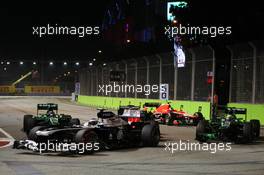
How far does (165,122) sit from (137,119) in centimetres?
905

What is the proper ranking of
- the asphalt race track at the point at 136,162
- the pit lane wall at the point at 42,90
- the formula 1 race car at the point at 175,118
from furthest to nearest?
the pit lane wall at the point at 42,90 → the formula 1 race car at the point at 175,118 → the asphalt race track at the point at 136,162

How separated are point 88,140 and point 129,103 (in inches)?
856

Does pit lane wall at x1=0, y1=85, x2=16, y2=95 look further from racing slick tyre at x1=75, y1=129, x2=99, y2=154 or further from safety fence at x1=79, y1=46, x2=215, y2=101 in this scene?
racing slick tyre at x1=75, y1=129, x2=99, y2=154

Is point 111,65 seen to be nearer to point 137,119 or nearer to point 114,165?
point 137,119

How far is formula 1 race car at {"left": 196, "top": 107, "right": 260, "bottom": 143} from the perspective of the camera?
51.5 feet

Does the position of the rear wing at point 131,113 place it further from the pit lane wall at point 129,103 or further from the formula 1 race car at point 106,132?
the pit lane wall at point 129,103

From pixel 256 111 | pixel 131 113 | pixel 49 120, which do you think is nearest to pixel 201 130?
pixel 131 113

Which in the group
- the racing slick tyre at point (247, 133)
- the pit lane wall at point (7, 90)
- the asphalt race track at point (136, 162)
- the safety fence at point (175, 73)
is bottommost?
the asphalt race track at point (136, 162)

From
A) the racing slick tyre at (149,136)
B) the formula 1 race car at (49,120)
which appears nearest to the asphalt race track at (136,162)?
the racing slick tyre at (149,136)

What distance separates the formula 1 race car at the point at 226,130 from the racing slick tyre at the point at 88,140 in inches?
168

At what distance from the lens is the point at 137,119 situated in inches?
607

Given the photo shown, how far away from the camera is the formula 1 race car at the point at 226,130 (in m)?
15.7

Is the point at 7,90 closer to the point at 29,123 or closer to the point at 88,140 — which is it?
the point at 29,123

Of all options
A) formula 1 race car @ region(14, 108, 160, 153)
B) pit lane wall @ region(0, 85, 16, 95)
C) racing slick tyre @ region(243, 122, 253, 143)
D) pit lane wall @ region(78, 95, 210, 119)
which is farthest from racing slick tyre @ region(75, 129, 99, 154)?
pit lane wall @ region(0, 85, 16, 95)
